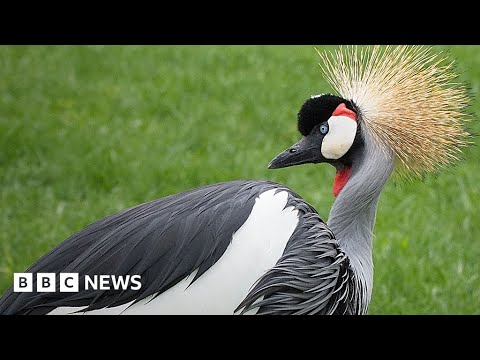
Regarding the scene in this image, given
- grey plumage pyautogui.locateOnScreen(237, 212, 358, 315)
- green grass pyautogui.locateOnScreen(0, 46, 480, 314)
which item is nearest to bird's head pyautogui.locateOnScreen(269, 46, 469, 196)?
grey plumage pyautogui.locateOnScreen(237, 212, 358, 315)

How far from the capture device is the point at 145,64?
356 centimetres

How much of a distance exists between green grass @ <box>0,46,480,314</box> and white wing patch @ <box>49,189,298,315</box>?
70 centimetres

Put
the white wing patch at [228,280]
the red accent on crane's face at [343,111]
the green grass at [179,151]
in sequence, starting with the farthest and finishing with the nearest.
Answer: the green grass at [179,151]
the red accent on crane's face at [343,111]
the white wing patch at [228,280]

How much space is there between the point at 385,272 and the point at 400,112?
735 mm

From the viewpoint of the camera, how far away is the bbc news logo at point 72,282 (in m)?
1.71

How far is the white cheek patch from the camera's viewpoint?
1825 millimetres

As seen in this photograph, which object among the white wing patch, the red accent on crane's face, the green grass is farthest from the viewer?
the green grass

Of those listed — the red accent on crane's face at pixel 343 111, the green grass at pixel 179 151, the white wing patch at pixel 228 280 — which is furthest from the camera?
the green grass at pixel 179 151

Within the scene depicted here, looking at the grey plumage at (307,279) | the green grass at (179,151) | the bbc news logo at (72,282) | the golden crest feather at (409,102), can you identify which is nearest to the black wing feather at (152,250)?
the bbc news logo at (72,282)

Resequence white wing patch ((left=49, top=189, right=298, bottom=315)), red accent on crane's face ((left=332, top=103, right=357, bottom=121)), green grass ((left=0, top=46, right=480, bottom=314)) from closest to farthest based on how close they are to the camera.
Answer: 1. white wing patch ((left=49, top=189, right=298, bottom=315))
2. red accent on crane's face ((left=332, top=103, right=357, bottom=121))
3. green grass ((left=0, top=46, right=480, bottom=314))

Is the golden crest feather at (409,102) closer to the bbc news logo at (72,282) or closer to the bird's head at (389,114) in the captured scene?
the bird's head at (389,114)

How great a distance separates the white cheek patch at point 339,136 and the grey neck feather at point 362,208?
0.04m

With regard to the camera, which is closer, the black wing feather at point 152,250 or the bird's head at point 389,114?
the black wing feather at point 152,250

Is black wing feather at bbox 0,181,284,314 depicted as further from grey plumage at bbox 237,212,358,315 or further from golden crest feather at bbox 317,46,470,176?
golden crest feather at bbox 317,46,470,176
